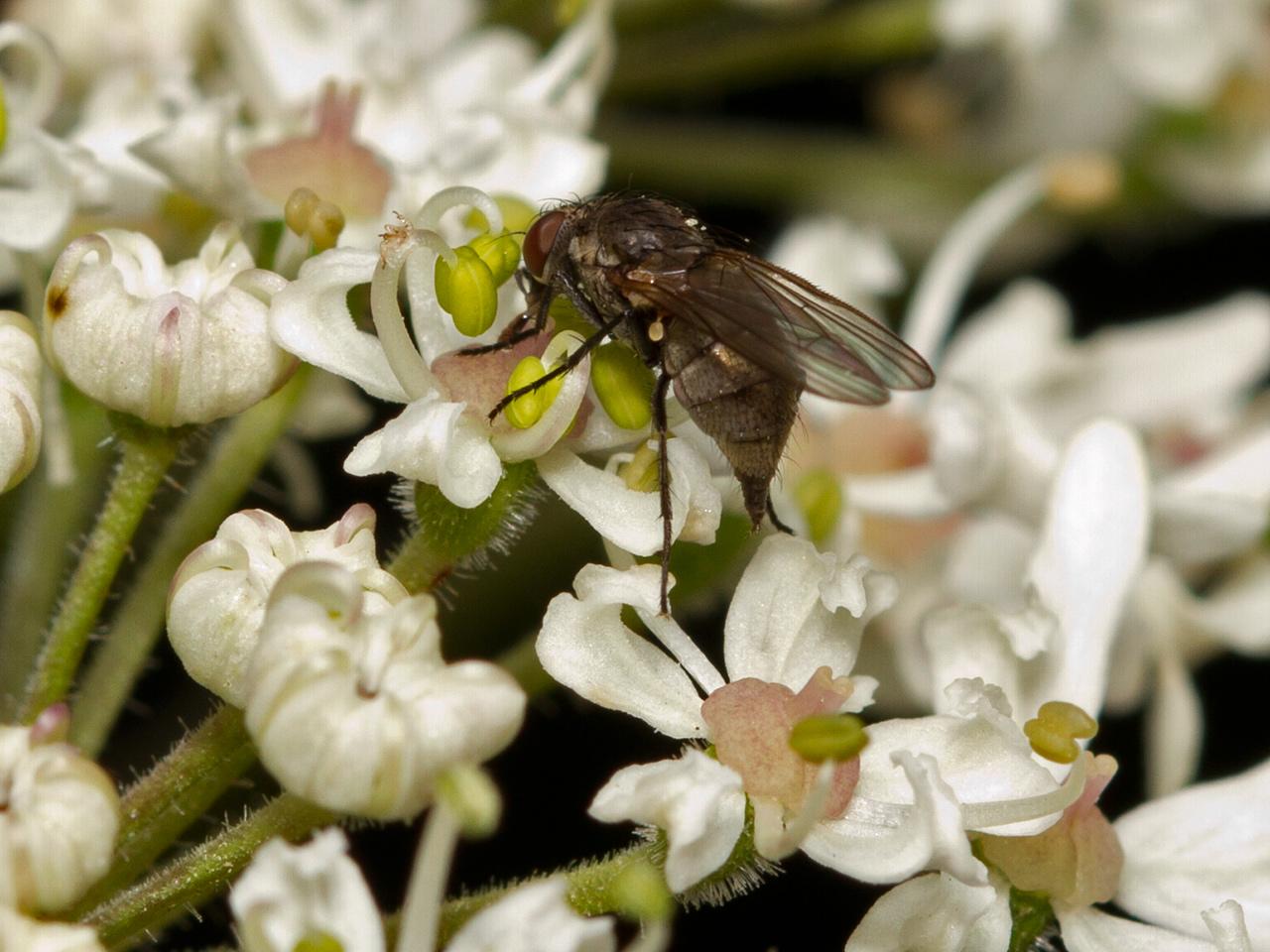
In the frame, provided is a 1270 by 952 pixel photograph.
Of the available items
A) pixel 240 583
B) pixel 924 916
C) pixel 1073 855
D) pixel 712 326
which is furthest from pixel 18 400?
pixel 1073 855

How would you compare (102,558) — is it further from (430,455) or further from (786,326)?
(786,326)

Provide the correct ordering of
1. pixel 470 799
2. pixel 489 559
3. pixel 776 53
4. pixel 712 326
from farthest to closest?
pixel 776 53 < pixel 489 559 < pixel 712 326 < pixel 470 799

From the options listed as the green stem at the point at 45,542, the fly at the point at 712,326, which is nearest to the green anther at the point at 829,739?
the fly at the point at 712,326

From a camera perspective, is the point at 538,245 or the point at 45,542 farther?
the point at 45,542

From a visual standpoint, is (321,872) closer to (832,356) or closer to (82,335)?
(82,335)

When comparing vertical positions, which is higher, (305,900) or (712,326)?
(712,326)

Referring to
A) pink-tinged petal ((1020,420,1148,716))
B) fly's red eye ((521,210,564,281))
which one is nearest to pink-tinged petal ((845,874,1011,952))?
pink-tinged petal ((1020,420,1148,716))
